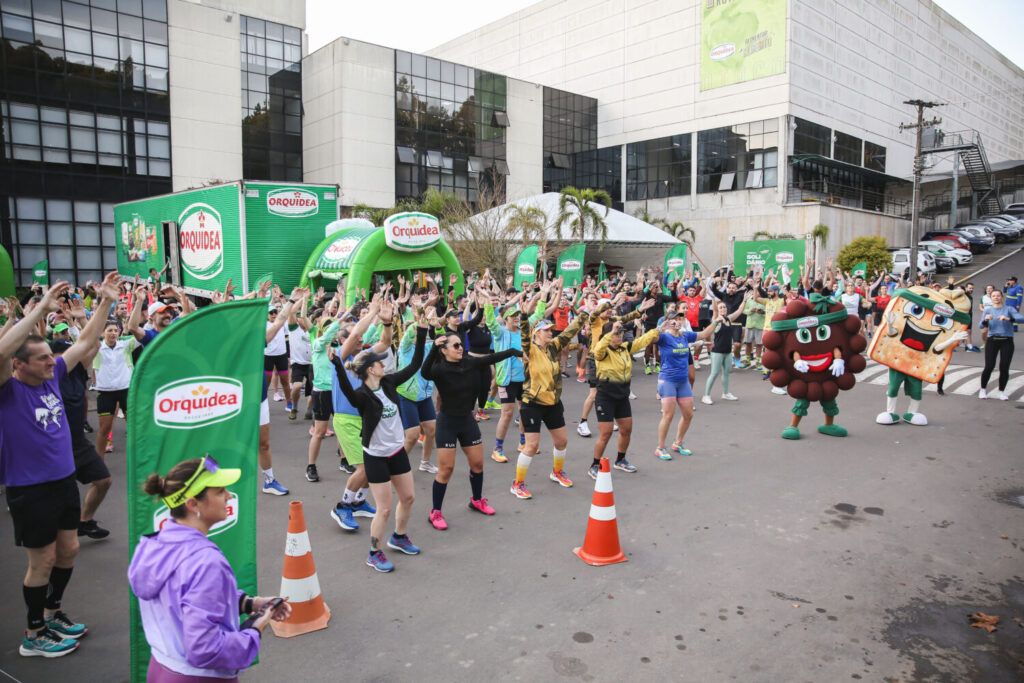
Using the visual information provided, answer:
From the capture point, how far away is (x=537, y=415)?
6793 millimetres

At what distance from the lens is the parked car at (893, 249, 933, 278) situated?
30.7 metres

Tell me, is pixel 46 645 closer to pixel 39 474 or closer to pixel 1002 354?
pixel 39 474

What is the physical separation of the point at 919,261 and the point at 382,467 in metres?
33.4

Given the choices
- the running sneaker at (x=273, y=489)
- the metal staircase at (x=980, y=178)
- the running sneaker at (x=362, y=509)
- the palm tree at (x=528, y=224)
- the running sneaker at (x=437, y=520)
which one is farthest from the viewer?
the metal staircase at (x=980, y=178)

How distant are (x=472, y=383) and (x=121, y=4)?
33.5 m

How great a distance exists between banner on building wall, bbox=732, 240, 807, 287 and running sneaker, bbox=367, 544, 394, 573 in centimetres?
1792

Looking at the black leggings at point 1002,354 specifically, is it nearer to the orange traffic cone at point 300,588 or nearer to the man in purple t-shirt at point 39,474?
the orange traffic cone at point 300,588

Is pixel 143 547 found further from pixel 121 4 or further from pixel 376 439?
pixel 121 4

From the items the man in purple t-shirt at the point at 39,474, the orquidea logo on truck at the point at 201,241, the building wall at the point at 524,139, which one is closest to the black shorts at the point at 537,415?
the man in purple t-shirt at the point at 39,474

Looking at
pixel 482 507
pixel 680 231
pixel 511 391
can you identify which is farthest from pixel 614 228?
pixel 482 507

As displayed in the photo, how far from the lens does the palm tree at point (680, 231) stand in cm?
3886

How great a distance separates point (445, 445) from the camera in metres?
6.02

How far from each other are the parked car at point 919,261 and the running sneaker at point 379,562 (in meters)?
32.0

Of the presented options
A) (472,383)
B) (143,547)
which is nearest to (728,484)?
(472,383)
